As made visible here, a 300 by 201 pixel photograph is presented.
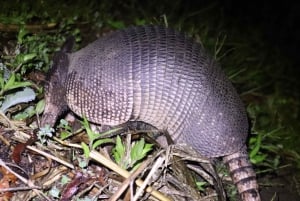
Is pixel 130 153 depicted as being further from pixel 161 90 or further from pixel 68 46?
pixel 68 46

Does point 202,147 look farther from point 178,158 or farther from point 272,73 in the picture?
point 272,73

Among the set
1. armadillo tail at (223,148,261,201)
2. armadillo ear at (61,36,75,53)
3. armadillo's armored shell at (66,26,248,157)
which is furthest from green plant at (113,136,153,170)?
armadillo ear at (61,36,75,53)

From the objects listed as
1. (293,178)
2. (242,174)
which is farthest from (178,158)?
(293,178)

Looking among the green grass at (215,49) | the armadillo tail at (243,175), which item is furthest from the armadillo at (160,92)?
the green grass at (215,49)

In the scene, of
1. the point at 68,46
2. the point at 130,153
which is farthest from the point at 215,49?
the point at 130,153

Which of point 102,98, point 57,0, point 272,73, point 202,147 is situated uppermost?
point 57,0

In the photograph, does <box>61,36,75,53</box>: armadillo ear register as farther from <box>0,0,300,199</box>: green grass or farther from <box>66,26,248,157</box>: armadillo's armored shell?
<box>0,0,300,199</box>: green grass

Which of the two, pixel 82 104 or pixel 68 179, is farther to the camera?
pixel 82 104

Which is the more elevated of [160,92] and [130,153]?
[160,92]
